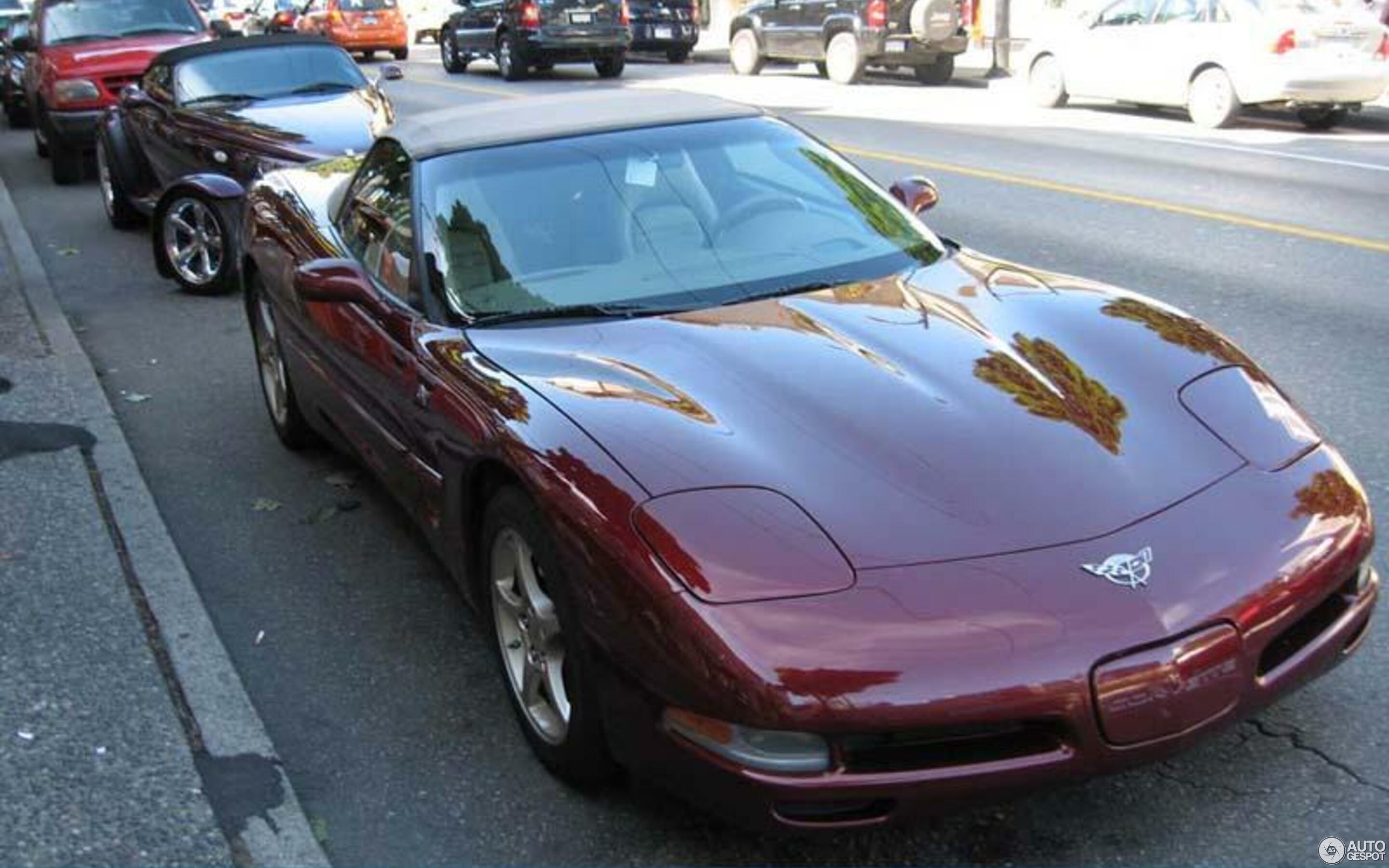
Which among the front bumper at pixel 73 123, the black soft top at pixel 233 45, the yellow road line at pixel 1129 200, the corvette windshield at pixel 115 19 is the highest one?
the corvette windshield at pixel 115 19

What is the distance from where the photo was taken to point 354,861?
331 centimetres

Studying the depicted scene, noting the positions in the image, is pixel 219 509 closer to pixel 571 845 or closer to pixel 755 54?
pixel 571 845

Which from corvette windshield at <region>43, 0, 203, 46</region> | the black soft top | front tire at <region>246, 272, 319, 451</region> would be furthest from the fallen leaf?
corvette windshield at <region>43, 0, 203, 46</region>

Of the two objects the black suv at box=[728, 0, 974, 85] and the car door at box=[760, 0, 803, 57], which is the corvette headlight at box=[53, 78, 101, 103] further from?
the car door at box=[760, 0, 803, 57]

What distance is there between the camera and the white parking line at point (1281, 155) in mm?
12805

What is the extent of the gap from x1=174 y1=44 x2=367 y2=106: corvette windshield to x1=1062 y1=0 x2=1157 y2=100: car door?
9329 millimetres

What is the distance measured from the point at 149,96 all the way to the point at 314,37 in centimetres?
140

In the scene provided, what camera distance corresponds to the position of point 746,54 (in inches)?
982

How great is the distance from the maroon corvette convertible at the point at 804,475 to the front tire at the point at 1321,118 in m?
12.9

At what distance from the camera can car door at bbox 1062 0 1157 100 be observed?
1695 cm

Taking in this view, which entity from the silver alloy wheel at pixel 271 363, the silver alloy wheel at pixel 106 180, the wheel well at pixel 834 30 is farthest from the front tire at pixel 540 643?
the wheel well at pixel 834 30

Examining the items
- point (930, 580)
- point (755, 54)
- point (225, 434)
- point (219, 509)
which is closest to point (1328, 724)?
point (930, 580)

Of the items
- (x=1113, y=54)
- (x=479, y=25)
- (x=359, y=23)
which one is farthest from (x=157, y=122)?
(x=359, y=23)

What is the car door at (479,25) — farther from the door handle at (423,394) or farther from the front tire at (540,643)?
the front tire at (540,643)
